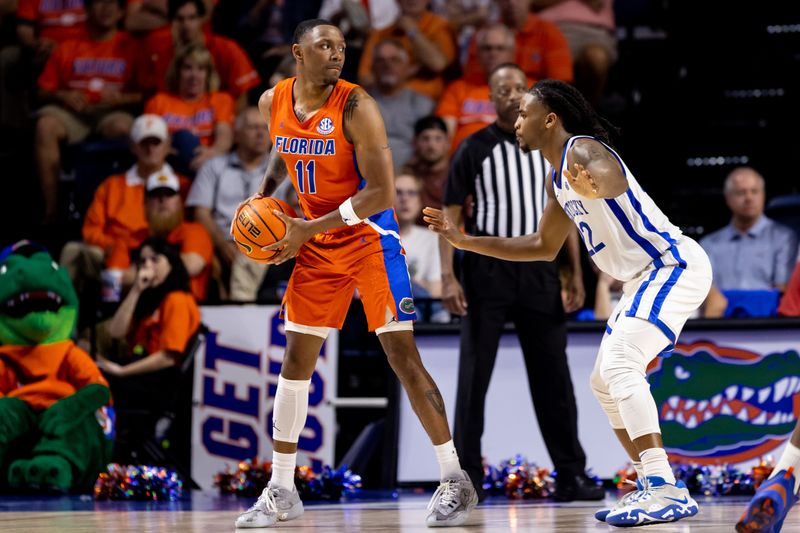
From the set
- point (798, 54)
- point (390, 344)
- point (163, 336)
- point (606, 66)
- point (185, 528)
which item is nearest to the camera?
point (185, 528)

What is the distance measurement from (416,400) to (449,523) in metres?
0.47

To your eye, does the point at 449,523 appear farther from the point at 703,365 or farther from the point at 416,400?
the point at 703,365

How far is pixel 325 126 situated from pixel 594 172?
1.06 metres

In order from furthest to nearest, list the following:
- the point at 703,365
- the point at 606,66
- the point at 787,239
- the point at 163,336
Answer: the point at 606,66 → the point at 787,239 → the point at 163,336 → the point at 703,365

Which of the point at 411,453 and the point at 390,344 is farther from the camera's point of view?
the point at 411,453

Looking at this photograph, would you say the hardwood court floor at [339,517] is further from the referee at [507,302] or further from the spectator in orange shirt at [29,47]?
the spectator in orange shirt at [29,47]

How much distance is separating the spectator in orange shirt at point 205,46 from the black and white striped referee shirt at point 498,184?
12.4 feet

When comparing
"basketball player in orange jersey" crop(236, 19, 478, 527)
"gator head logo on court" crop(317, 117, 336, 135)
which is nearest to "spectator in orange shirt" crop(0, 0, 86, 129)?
"basketball player in orange jersey" crop(236, 19, 478, 527)

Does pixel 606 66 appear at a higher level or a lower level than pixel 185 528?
higher

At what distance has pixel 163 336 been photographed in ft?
21.9

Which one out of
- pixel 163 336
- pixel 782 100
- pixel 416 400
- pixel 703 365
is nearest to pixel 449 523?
Answer: pixel 416 400

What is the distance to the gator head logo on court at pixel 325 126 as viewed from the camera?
432 cm

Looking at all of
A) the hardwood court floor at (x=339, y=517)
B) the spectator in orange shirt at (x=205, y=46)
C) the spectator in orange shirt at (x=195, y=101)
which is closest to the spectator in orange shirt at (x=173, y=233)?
the spectator in orange shirt at (x=195, y=101)

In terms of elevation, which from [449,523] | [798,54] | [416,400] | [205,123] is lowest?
[449,523]
